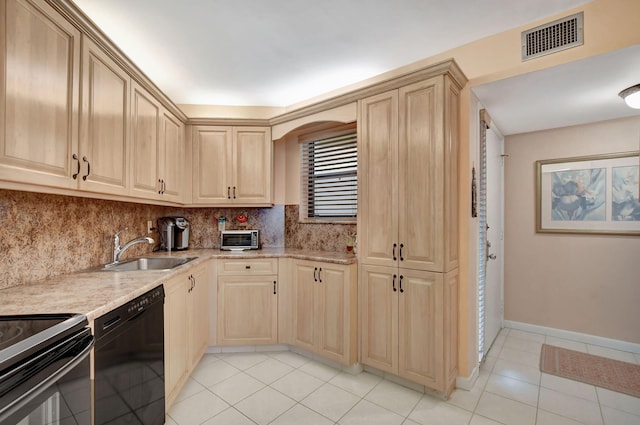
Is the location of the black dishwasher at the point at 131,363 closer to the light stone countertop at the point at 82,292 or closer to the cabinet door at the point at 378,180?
the light stone countertop at the point at 82,292

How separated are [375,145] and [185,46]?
1.65 meters

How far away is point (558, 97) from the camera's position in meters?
2.52

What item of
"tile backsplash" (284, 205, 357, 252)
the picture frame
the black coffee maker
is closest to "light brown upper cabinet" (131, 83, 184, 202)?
the black coffee maker

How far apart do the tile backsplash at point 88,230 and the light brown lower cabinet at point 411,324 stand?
2.75ft

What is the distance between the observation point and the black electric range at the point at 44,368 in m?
0.86

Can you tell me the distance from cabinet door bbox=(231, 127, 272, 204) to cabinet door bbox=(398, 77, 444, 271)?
1.55 metres

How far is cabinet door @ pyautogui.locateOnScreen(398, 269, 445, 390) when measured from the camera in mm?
2191

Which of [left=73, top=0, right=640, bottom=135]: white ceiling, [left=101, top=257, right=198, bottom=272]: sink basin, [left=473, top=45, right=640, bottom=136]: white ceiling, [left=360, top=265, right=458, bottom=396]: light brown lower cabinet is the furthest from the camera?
[left=101, top=257, right=198, bottom=272]: sink basin

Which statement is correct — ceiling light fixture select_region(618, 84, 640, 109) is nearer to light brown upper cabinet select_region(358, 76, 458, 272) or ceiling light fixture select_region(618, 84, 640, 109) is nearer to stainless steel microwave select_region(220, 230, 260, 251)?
light brown upper cabinet select_region(358, 76, 458, 272)

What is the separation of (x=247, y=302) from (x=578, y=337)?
134 inches

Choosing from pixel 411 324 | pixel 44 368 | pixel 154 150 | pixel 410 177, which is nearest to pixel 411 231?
pixel 410 177

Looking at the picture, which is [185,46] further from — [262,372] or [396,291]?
[262,372]

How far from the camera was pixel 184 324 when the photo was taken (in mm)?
2312

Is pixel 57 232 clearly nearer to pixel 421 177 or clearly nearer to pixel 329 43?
pixel 329 43
